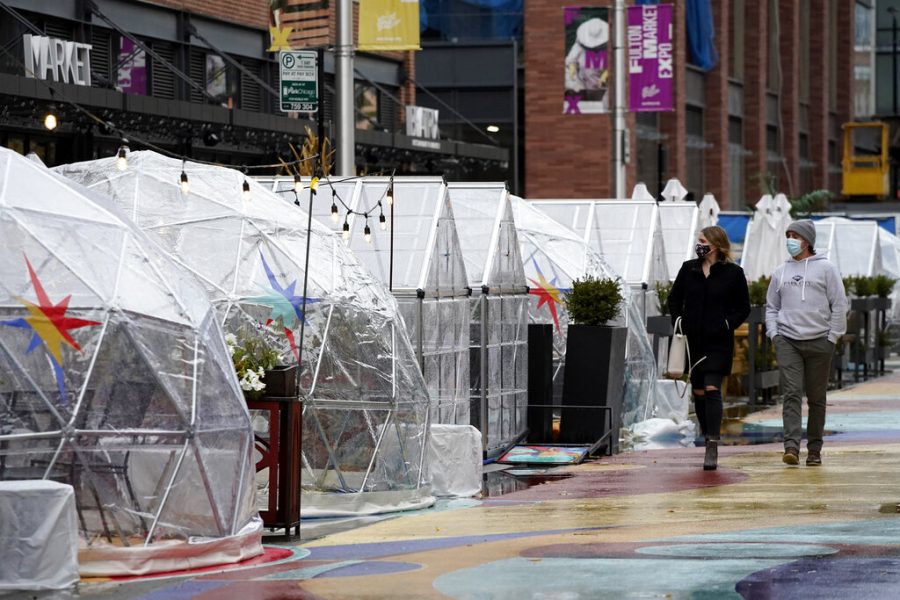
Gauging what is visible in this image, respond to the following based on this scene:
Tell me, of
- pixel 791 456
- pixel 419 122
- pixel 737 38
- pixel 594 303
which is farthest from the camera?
pixel 737 38

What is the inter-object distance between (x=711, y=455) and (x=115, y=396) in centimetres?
647

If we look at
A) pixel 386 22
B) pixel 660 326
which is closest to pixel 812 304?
pixel 660 326

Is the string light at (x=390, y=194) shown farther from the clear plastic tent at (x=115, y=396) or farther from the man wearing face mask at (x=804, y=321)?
the clear plastic tent at (x=115, y=396)

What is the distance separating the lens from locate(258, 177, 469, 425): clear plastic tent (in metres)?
15.8

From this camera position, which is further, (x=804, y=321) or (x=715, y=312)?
(x=715, y=312)

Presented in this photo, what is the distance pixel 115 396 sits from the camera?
10305 millimetres

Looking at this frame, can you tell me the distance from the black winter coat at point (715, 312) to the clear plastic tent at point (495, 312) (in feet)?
8.41

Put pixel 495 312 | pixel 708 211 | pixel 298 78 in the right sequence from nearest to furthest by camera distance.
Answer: pixel 495 312
pixel 298 78
pixel 708 211

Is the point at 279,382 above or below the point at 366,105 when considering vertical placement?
below

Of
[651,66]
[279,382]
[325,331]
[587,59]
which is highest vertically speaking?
[651,66]

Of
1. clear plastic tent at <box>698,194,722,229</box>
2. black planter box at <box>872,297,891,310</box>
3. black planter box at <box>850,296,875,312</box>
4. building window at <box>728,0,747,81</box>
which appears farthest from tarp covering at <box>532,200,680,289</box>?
building window at <box>728,0,747,81</box>

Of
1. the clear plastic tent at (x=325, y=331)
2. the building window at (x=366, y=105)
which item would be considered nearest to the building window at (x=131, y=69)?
the building window at (x=366, y=105)

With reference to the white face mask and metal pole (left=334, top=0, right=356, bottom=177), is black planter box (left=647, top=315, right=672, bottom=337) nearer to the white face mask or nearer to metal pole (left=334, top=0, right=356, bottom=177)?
metal pole (left=334, top=0, right=356, bottom=177)

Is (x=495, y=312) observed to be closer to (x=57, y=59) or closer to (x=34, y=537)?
(x=34, y=537)
